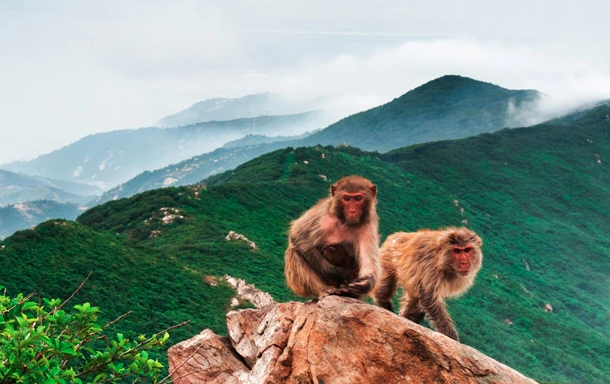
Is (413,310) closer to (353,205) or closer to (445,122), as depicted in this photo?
(353,205)

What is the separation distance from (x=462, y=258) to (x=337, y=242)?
9.57 feet

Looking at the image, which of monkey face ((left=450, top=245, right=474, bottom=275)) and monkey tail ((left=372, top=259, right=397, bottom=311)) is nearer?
monkey face ((left=450, top=245, right=474, bottom=275))

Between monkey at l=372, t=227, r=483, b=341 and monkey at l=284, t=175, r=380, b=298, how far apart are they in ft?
7.05

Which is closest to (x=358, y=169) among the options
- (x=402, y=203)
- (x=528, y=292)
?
(x=402, y=203)

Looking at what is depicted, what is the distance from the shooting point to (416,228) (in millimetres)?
61375

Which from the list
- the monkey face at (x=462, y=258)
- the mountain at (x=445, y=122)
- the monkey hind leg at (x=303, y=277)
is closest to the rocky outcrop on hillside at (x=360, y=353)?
the monkey hind leg at (x=303, y=277)

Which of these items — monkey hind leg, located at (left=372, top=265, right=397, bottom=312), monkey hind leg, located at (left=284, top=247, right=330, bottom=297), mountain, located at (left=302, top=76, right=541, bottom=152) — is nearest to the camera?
monkey hind leg, located at (left=284, top=247, right=330, bottom=297)

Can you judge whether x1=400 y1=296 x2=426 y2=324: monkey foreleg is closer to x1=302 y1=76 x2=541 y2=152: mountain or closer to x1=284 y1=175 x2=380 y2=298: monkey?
x1=284 y1=175 x2=380 y2=298: monkey

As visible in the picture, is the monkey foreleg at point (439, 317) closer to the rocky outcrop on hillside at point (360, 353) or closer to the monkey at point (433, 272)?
the monkey at point (433, 272)

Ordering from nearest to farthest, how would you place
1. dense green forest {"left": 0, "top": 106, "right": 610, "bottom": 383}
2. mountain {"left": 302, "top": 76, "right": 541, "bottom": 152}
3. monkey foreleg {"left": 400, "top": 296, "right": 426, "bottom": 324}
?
monkey foreleg {"left": 400, "top": 296, "right": 426, "bottom": 324}, dense green forest {"left": 0, "top": 106, "right": 610, "bottom": 383}, mountain {"left": 302, "top": 76, "right": 541, "bottom": 152}

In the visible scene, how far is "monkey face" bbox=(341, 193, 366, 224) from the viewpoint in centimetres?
844

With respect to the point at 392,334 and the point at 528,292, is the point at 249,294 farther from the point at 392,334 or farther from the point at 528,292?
the point at 528,292

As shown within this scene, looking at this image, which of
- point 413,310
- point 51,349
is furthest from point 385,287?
point 51,349

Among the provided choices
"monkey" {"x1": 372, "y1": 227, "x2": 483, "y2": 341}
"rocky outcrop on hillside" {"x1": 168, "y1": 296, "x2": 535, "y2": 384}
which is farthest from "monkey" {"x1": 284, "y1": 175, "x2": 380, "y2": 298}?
"monkey" {"x1": 372, "y1": 227, "x2": 483, "y2": 341}
